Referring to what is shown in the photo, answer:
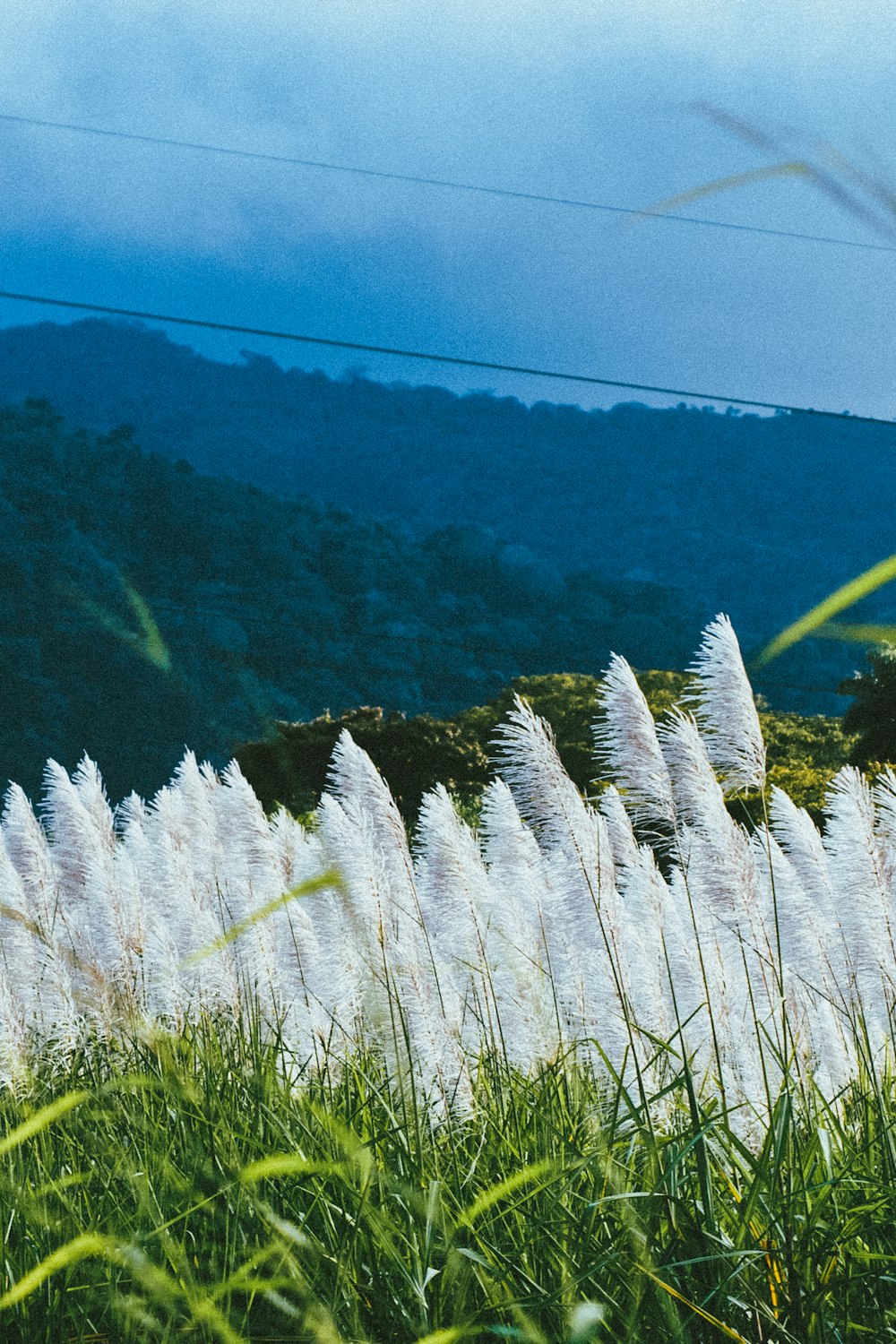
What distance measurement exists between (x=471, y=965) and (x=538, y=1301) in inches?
53.4

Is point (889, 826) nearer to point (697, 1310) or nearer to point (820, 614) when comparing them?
point (697, 1310)

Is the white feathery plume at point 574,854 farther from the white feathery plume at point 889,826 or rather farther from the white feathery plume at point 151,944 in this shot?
the white feathery plume at point 151,944

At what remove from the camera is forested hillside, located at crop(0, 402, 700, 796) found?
30.9 metres

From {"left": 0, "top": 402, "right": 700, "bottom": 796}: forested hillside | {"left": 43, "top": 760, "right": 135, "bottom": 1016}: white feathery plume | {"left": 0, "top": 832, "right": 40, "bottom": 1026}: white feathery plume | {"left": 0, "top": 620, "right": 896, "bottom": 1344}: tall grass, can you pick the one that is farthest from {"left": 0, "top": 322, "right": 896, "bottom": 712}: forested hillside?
{"left": 0, "top": 620, "right": 896, "bottom": 1344}: tall grass

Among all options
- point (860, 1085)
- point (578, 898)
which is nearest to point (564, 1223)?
point (578, 898)

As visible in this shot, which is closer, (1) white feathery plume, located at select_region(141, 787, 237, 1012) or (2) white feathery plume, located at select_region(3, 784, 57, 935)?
(1) white feathery plume, located at select_region(141, 787, 237, 1012)

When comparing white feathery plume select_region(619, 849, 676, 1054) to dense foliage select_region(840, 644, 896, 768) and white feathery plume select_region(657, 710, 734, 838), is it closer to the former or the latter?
white feathery plume select_region(657, 710, 734, 838)

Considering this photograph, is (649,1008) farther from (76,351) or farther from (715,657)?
(76,351)

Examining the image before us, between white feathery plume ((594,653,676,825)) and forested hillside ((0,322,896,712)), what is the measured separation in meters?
40.5

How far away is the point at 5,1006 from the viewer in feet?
10.5

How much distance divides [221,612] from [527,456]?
1826 centimetres

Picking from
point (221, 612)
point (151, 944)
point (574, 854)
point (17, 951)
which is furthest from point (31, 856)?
point (221, 612)

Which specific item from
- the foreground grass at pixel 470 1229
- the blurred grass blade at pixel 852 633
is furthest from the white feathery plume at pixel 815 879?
the blurred grass blade at pixel 852 633

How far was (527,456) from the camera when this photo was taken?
162 ft
